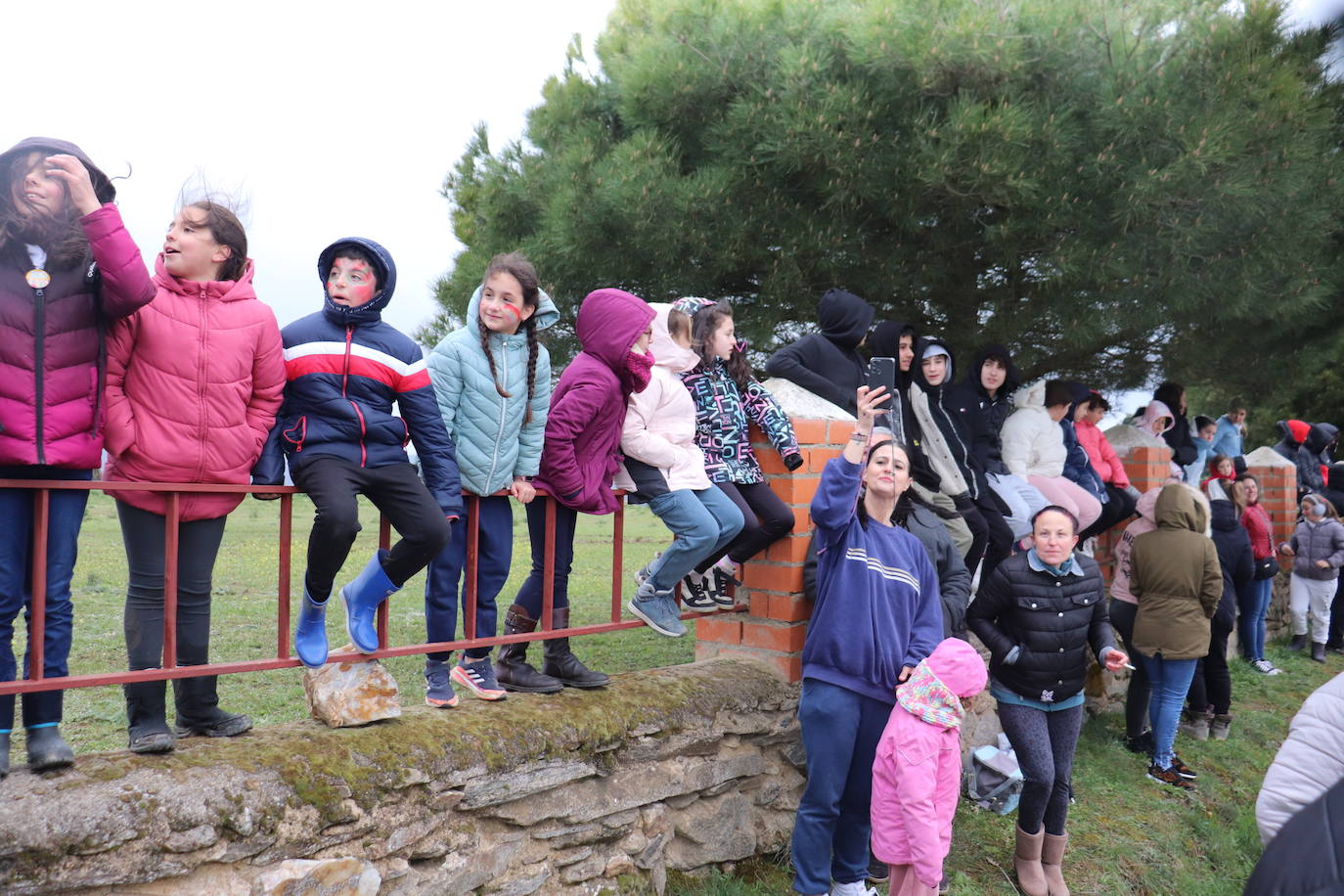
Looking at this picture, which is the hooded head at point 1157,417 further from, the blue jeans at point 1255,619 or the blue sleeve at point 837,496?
the blue sleeve at point 837,496

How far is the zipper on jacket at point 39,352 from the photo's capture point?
2.25 m

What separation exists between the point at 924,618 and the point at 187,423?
262cm

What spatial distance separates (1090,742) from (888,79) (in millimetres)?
4415

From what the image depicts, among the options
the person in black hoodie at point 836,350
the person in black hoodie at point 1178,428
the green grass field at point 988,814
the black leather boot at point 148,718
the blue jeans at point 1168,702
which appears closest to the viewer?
the black leather boot at point 148,718

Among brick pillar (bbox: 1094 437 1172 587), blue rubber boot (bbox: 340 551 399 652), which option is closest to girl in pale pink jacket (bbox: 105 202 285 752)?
blue rubber boot (bbox: 340 551 399 652)

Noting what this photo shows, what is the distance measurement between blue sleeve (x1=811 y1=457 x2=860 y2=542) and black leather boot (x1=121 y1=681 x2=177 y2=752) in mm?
2217

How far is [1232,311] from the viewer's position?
5969 mm

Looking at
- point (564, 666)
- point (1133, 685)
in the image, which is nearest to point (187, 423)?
point (564, 666)

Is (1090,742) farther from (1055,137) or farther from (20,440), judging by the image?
(20,440)

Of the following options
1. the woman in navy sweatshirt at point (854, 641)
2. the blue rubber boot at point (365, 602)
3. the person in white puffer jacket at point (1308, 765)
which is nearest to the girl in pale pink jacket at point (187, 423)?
the blue rubber boot at point (365, 602)

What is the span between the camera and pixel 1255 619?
28.1 feet

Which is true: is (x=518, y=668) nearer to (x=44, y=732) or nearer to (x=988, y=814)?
(x=44, y=732)

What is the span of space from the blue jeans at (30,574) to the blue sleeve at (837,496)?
2361mm

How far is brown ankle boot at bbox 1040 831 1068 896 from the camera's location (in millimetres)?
4082
